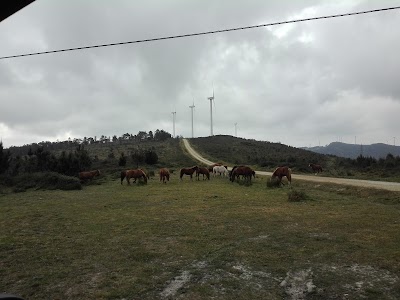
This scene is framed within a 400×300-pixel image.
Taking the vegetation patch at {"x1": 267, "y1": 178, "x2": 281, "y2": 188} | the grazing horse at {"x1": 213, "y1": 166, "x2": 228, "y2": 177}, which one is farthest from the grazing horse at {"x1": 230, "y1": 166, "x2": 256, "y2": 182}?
the grazing horse at {"x1": 213, "y1": 166, "x2": 228, "y2": 177}

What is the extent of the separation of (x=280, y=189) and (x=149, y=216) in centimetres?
1184

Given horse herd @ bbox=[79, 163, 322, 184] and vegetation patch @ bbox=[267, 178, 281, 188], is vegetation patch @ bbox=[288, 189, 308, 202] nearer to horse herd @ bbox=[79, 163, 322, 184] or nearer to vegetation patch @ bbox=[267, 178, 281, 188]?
vegetation patch @ bbox=[267, 178, 281, 188]

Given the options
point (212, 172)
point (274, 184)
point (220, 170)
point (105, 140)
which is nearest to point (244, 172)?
point (274, 184)

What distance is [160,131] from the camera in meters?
150

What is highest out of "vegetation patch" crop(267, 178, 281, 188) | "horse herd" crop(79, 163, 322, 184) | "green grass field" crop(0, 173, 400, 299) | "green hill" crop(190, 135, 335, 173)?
"green hill" crop(190, 135, 335, 173)

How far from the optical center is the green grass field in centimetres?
679

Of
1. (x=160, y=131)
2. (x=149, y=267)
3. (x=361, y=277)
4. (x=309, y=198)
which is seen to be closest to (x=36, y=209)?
(x=149, y=267)

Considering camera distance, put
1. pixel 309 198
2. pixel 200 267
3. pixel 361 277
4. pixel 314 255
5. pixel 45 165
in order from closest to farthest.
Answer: pixel 361 277
pixel 200 267
pixel 314 255
pixel 309 198
pixel 45 165

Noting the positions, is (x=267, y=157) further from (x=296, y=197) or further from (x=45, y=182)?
(x=296, y=197)

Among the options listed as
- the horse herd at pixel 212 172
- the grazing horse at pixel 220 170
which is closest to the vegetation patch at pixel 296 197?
the horse herd at pixel 212 172

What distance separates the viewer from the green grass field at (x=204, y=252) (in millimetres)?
6793

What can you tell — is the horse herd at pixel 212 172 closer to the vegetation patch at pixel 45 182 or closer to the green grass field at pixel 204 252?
the vegetation patch at pixel 45 182

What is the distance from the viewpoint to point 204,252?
29.9 feet

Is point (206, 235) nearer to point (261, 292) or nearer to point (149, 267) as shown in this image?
point (149, 267)
